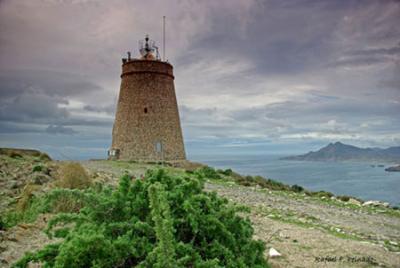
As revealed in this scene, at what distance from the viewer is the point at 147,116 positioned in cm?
2436

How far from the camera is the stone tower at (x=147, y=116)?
24.0 meters

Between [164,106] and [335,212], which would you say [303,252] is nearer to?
[335,212]

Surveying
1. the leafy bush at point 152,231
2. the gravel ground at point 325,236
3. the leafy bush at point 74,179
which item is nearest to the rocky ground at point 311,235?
the gravel ground at point 325,236

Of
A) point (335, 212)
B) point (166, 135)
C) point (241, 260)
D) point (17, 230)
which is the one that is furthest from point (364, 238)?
point (166, 135)

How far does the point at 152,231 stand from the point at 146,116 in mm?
21836

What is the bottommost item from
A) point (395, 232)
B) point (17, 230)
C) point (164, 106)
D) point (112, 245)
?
point (395, 232)

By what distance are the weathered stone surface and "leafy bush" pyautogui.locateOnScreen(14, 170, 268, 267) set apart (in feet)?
65.9

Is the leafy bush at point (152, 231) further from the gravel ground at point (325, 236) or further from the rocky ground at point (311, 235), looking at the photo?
the gravel ground at point (325, 236)

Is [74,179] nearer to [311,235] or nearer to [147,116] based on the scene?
[311,235]

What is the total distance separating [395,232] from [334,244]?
3350 mm

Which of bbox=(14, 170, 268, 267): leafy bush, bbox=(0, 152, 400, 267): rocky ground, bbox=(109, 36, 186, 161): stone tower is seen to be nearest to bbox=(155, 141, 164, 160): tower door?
bbox=(109, 36, 186, 161): stone tower

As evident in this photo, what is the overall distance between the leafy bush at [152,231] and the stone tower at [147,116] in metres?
20.3

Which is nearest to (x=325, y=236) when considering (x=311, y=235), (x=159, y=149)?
(x=311, y=235)

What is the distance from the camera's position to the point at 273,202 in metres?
10.5
